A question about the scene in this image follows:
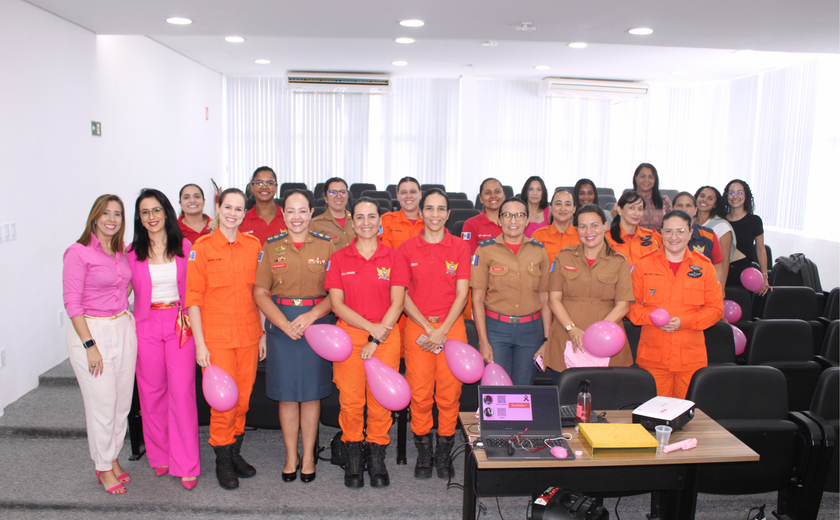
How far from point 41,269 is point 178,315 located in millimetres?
1921

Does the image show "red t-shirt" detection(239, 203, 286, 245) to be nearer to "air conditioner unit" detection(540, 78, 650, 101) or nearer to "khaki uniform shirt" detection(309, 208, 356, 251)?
"khaki uniform shirt" detection(309, 208, 356, 251)

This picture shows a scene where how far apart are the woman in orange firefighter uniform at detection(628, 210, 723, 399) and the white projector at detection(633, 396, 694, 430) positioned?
656mm

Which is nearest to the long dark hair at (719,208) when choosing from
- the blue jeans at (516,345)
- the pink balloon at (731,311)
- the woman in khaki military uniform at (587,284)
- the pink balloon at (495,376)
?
the pink balloon at (731,311)

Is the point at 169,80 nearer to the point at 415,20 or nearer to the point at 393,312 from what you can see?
the point at 415,20

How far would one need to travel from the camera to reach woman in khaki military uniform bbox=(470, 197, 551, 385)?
9.93 feet

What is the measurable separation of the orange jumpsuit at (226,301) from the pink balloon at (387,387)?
0.69 metres

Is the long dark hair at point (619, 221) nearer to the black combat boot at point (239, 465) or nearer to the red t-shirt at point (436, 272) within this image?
the red t-shirt at point (436, 272)

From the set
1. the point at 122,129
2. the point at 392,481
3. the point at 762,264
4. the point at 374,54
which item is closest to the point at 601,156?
the point at 374,54

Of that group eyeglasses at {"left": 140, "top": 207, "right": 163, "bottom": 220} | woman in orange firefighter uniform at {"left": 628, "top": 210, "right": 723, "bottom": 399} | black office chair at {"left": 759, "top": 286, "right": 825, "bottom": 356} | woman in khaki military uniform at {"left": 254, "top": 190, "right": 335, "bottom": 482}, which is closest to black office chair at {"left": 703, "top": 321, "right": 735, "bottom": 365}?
woman in orange firefighter uniform at {"left": 628, "top": 210, "right": 723, "bottom": 399}

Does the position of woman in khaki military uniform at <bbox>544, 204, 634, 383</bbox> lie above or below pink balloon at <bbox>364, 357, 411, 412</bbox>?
above

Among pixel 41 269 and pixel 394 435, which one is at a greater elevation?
pixel 41 269

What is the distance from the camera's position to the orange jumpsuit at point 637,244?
11.2 feet

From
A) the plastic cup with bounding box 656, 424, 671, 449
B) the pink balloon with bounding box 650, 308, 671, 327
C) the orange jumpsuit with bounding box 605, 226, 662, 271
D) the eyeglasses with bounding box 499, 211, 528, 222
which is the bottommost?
the plastic cup with bounding box 656, 424, 671, 449

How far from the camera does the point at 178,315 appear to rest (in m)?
2.88
